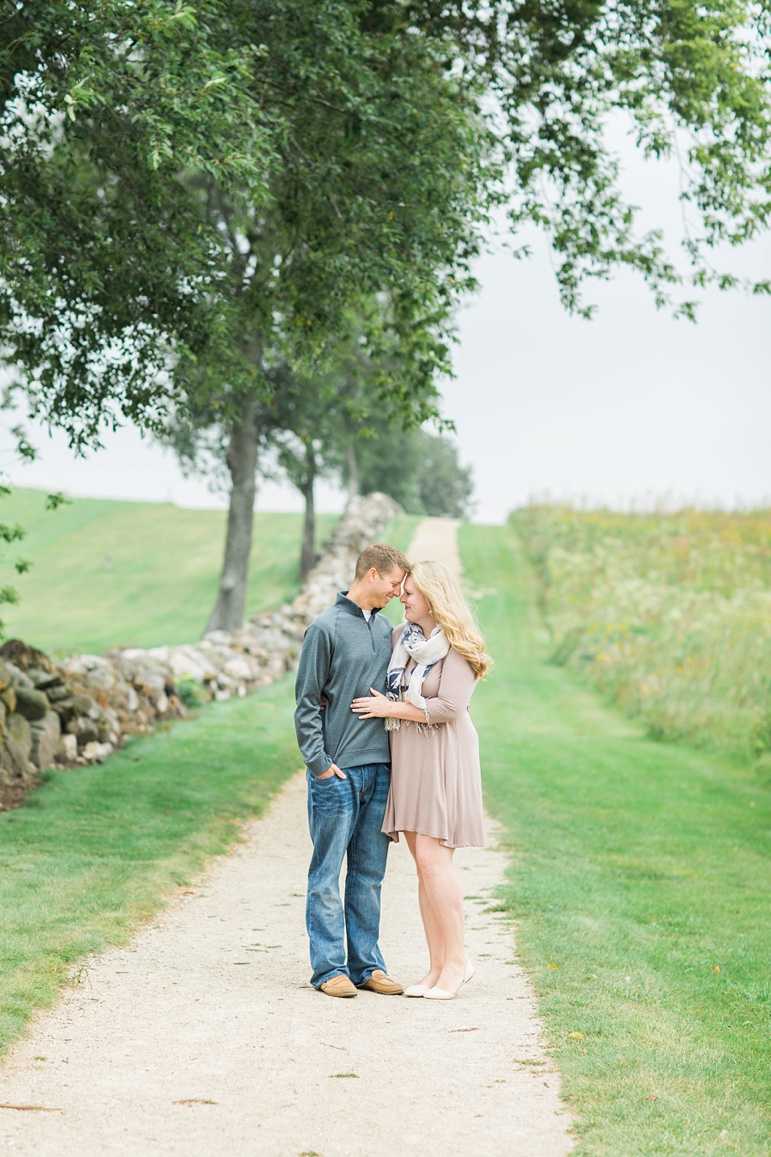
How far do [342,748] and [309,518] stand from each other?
29.7 metres

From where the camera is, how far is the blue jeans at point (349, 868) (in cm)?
602

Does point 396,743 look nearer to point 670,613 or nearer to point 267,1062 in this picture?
point 267,1062

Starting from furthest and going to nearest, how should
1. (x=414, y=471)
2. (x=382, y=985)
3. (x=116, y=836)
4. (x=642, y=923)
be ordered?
(x=414, y=471), (x=116, y=836), (x=642, y=923), (x=382, y=985)

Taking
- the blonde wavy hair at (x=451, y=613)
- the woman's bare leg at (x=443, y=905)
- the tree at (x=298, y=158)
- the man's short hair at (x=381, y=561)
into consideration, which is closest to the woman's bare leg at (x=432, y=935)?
the woman's bare leg at (x=443, y=905)

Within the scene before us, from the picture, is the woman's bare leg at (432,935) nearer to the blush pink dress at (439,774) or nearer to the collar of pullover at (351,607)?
the blush pink dress at (439,774)

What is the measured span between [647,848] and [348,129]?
7.05m

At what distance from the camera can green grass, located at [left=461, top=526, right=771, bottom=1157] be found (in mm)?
4605

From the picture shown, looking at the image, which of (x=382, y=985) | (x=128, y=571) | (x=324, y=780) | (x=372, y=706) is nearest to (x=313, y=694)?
(x=372, y=706)

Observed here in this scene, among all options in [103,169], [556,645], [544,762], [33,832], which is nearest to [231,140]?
[103,169]

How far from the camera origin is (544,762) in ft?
51.4

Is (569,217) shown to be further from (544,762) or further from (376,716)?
(376,716)

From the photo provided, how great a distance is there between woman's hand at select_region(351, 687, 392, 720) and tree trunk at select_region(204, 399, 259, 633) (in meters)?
17.6

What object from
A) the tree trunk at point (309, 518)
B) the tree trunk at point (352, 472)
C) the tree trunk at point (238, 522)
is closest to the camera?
the tree trunk at point (238, 522)

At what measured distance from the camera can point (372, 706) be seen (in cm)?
594
